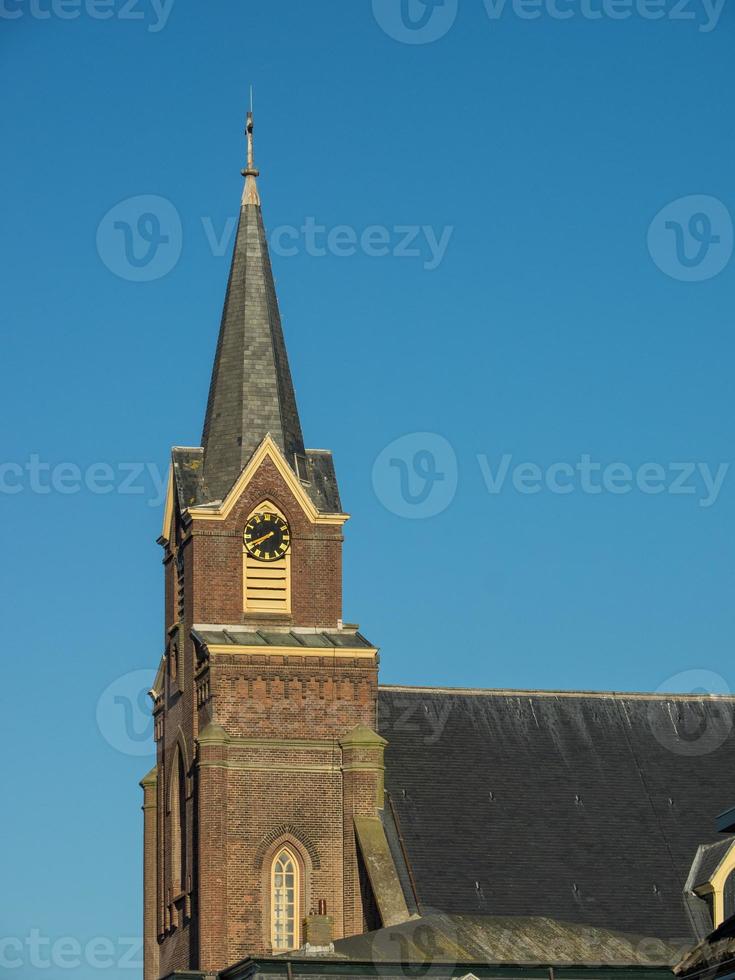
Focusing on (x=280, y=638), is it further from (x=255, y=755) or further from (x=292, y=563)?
(x=255, y=755)

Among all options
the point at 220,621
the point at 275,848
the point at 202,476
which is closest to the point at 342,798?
the point at 275,848

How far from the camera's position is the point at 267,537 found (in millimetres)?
58656

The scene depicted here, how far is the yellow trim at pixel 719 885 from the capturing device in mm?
56031

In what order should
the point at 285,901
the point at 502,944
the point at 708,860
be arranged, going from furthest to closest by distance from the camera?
the point at 708,860 < the point at 285,901 < the point at 502,944

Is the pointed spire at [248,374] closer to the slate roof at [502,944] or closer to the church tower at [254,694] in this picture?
the church tower at [254,694]

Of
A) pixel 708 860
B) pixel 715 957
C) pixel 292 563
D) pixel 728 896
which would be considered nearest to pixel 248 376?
pixel 292 563

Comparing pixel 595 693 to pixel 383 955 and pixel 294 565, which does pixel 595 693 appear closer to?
pixel 294 565

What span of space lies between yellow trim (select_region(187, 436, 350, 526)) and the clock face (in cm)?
70

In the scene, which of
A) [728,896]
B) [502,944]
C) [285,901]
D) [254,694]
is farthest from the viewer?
[254,694]

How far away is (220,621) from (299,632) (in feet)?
6.58

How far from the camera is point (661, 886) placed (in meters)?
56.9

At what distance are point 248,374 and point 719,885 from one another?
17.9m

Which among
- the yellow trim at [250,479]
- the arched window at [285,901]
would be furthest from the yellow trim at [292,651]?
the arched window at [285,901]

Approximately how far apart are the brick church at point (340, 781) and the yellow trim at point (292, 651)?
0.05 m
